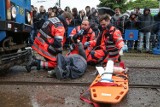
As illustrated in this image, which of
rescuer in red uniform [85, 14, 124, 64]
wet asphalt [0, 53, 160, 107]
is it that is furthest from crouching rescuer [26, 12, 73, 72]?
rescuer in red uniform [85, 14, 124, 64]

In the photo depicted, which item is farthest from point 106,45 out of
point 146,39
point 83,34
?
point 146,39

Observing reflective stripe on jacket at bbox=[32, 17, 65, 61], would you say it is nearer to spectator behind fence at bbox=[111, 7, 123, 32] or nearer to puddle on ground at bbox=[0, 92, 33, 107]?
puddle on ground at bbox=[0, 92, 33, 107]

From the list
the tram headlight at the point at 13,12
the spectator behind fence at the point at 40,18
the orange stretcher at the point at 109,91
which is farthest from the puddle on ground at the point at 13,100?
the spectator behind fence at the point at 40,18

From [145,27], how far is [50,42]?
6.06m

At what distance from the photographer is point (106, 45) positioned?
871cm

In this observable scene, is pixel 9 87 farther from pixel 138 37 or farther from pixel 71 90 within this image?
pixel 138 37

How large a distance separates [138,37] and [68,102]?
27.6ft

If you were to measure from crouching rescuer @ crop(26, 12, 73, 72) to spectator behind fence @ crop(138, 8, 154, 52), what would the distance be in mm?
5732

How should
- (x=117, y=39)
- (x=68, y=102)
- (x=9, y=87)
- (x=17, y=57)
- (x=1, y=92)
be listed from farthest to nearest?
(x=117, y=39) < (x=17, y=57) < (x=9, y=87) < (x=1, y=92) < (x=68, y=102)

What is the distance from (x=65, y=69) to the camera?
7.14 m

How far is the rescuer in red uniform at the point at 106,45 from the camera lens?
8461 mm

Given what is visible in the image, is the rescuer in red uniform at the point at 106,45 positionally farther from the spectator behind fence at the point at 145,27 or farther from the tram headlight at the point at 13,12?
the spectator behind fence at the point at 145,27

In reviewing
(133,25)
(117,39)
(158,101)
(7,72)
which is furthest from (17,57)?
(133,25)

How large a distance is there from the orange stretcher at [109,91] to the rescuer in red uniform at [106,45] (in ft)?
8.79
